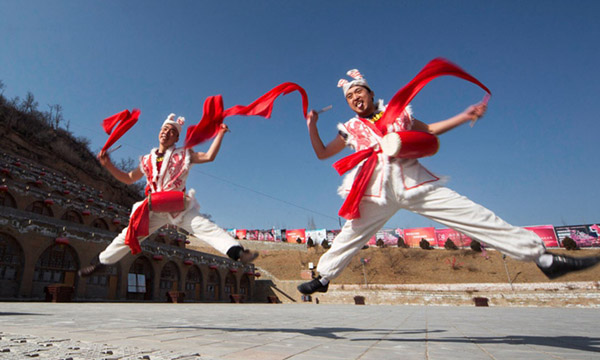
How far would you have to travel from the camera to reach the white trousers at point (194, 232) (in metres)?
3.69

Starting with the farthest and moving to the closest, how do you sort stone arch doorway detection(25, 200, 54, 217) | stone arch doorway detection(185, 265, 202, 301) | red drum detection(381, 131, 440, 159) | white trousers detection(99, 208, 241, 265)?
stone arch doorway detection(185, 265, 202, 301), stone arch doorway detection(25, 200, 54, 217), white trousers detection(99, 208, 241, 265), red drum detection(381, 131, 440, 159)

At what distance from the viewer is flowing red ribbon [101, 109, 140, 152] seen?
4.54 metres

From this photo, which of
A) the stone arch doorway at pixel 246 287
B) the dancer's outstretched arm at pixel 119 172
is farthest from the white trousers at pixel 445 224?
the stone arch doorway at pixel 246 287

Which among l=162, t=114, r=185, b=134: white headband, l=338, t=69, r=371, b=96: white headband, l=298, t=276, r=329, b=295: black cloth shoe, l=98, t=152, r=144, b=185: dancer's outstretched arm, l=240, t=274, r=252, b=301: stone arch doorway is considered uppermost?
l=162, t=114, r=185, b=134: white headband

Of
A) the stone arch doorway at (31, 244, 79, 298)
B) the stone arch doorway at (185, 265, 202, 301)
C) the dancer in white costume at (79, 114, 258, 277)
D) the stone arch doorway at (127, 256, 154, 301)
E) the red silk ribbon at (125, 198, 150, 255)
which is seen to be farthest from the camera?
the stone arch doorway at (185, 265, 202, 301)

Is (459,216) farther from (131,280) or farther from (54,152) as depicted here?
(54,152)

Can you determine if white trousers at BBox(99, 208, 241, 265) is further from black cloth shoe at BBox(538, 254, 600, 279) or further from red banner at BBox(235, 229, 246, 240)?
red banner at BBox(235, 229, 246, 240)

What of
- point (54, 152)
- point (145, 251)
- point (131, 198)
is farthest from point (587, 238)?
point (54, 152)

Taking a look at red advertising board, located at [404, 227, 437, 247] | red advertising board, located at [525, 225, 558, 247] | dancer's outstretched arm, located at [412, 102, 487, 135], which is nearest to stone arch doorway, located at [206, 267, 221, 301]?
dancer's outstretched arm, located at [412, 102, 487, 135]

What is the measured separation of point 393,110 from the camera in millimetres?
3061

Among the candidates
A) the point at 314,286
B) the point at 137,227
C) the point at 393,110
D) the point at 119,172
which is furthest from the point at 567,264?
the point at 119,172

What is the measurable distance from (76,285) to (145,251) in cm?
500

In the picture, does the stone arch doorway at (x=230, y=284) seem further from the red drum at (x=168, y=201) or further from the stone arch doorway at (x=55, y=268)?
the red drum at (x=168, y=201)

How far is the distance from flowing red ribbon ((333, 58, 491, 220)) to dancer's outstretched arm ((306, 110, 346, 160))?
1.64ft
